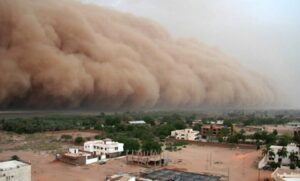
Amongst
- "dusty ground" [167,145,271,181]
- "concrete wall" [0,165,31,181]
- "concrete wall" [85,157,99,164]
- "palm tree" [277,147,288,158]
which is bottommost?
"dusty ground" [167,145,271,181]

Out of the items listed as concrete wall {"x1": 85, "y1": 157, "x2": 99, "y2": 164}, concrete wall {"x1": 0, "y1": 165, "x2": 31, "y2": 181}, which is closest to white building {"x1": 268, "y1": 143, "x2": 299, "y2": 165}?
concrete wall {"x1": 85, "y1": 157, "x2": 99, "y2": 164}

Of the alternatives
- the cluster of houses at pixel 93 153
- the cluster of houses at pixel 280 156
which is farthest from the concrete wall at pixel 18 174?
the cluster of houses at pixel 280 156

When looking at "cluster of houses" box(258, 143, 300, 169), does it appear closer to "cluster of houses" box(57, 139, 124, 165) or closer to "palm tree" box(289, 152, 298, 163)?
"palm tree" box(289, 152, 298, 163)

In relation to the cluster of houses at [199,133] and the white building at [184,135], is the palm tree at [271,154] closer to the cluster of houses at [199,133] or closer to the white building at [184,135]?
the cluster of houses at [199,133]

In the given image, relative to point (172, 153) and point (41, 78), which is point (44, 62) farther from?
point (172, 153)

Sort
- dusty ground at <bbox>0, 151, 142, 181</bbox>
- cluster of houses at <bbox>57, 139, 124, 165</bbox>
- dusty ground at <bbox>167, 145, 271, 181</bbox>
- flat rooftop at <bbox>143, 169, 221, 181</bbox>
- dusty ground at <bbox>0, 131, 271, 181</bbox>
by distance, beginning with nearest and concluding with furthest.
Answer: flat rooftop at <bbox>143, 169, 221, 181</bbox> → dusty ground at <bbox>0, 151, 142, 181</bbox> → dusty ground at <bbox>0, 131, 271, 181</bbox> → dusty ground at <bbox>167, 145, 271, 181</bbox> → cluster of houses at <bbox>57, 139, 124, 165</bbox>

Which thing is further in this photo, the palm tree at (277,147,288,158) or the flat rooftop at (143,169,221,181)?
the palm tree at (277,147,288,158)
